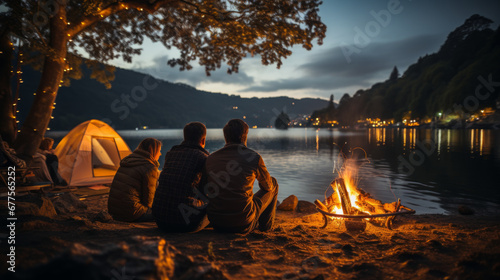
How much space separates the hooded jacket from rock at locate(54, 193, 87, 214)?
7.62ft

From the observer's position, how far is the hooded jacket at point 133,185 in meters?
4.81

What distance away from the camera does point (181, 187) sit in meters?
3.98

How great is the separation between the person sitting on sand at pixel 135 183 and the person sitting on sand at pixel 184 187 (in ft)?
3.02

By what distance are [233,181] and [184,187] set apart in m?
0.80

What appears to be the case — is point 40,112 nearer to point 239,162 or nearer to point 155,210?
point 155,210

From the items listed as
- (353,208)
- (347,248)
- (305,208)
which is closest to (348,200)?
(353,208)

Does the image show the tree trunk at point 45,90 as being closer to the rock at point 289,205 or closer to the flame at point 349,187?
the rock at point 289,205

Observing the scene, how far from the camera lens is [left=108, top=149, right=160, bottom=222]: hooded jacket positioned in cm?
481

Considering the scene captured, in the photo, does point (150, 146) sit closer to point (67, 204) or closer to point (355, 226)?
point (67, 204)

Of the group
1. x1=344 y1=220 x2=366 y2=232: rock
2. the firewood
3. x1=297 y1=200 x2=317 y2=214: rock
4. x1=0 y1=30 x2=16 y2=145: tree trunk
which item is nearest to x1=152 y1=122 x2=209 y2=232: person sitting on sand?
the firewood

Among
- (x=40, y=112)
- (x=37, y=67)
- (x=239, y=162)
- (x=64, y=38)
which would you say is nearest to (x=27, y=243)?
(x=239, y=162)

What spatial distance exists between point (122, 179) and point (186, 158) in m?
1.68

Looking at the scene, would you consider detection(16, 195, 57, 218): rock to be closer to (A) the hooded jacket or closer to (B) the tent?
(A) the hooded jacket

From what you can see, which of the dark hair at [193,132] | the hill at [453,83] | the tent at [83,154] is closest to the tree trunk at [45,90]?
the tent at [83,154]
